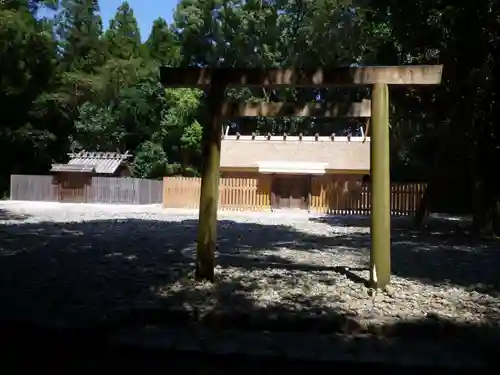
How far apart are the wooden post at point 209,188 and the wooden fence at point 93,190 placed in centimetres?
3099

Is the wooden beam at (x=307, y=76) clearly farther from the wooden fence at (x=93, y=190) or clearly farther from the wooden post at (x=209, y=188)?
the wooden fence at (x=93, y=190)

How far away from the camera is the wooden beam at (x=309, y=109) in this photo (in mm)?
8188

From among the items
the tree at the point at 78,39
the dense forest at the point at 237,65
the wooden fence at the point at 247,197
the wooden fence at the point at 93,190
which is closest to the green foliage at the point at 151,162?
the dense forest at the point at 237,65

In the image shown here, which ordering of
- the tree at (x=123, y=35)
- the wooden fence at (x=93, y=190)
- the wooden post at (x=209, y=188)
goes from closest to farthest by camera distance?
1. the wooden post at (x=209, y=188)
2. the wooden fence at (x=93, y=190)
3. the tree at (x=123, y=35)

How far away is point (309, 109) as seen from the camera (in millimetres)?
8312

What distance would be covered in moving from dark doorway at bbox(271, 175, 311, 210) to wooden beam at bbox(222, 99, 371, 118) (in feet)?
76.2

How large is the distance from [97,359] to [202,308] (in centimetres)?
158

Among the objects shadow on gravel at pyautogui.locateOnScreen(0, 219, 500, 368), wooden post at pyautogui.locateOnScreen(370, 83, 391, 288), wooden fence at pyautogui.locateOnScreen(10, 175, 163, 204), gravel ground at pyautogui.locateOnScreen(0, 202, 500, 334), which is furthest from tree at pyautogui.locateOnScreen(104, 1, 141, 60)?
wooden post at pyautogui.locateOnScreen(370, 83, 391, 288)

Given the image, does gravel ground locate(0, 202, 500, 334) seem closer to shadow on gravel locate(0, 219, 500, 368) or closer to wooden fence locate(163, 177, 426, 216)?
shadow on gravel locate(0, 219, 500, 368)

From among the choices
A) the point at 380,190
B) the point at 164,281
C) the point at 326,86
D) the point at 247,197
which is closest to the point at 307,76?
the point at 326,86

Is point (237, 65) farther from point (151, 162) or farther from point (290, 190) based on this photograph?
point (151, 162)

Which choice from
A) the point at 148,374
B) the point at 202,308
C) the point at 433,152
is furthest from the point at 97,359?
the point at 433,152

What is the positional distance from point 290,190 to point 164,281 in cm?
2477

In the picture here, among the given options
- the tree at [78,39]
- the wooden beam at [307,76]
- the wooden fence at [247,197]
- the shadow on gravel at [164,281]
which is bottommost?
the shadow on gravel at [164,281]
